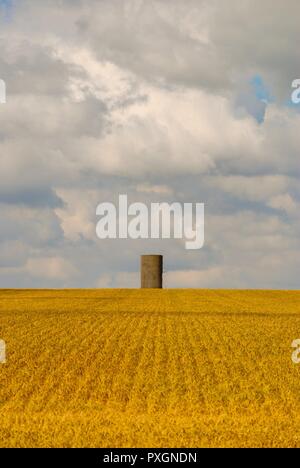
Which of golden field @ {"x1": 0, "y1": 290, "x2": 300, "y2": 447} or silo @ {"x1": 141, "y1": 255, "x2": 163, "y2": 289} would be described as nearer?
golden field @ {"x1": 0, "y1": 290, "x2": 300, "y2": 447}

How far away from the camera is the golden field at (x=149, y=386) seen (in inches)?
579

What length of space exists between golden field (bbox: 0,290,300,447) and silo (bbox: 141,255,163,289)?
68.6 metres

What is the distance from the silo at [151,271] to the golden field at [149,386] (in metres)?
68.6

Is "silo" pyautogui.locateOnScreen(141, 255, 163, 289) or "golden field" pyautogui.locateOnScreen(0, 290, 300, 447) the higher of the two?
"silo" pyautogui.locateOnScreen(141, 255, 163, 289)

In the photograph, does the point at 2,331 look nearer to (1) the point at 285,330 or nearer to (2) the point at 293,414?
(1) the point at 285,330

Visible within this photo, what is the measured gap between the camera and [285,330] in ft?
Answer: 110

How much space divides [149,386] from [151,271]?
83.6 metres

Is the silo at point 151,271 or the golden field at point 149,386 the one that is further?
the silo at point 151,271

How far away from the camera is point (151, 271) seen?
104m

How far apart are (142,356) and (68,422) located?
8940 mm

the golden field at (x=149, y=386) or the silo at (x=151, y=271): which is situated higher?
the silo at (x=151, y=271)

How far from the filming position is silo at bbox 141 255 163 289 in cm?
10338
